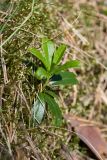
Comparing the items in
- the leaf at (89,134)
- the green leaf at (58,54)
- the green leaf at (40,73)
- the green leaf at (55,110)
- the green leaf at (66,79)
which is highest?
the green leaf at (58,54)

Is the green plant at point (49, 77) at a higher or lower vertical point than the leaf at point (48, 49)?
lower

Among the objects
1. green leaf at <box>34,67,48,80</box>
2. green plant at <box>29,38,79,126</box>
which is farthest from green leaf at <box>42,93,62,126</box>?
green leaf at <box>34,67,48,80</box>

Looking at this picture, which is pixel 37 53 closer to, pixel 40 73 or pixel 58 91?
pixel 40 73

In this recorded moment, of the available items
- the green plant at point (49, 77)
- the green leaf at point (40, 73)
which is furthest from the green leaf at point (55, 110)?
the green leaf at point (40, 73)

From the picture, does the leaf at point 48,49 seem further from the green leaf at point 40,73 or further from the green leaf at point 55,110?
the green leaf at point 55,110

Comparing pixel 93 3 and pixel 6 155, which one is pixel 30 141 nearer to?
pixel 6 155

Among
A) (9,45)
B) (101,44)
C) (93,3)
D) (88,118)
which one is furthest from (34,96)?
(93,3)
